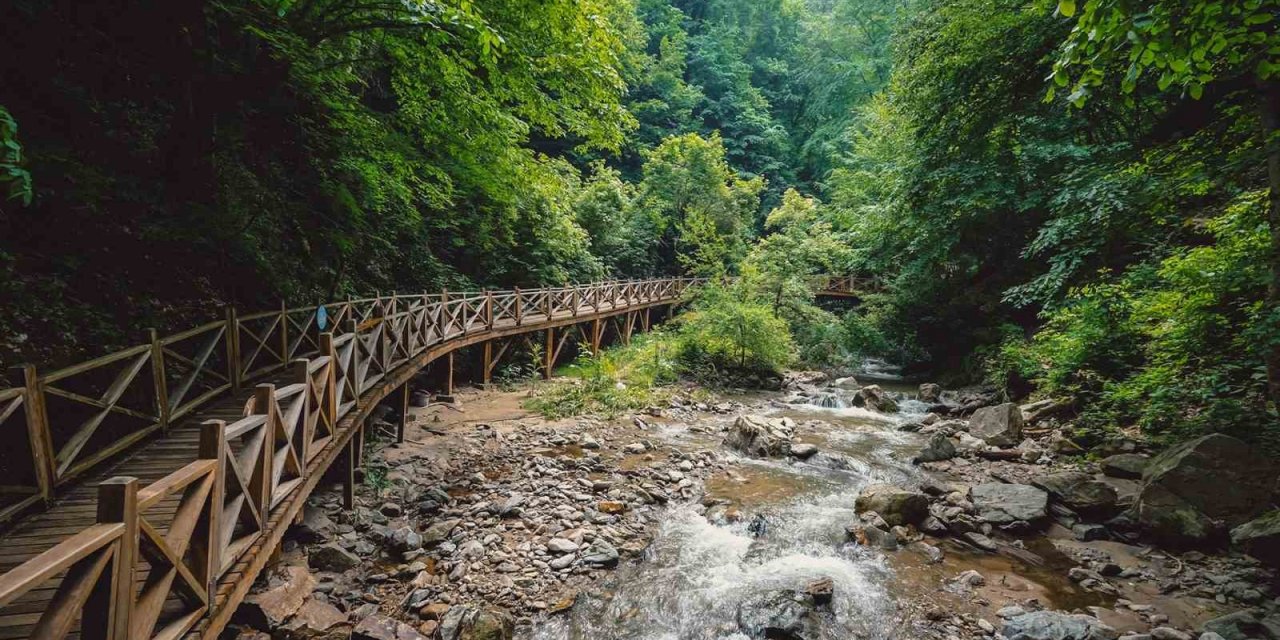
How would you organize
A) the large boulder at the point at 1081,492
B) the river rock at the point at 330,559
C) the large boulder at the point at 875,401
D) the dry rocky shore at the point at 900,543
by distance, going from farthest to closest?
the large boulder at the point at 875,401
the large boulder at the point at 1081,492
the river rock at the point at 330,559
the dry rocky shore at the point at 900,543

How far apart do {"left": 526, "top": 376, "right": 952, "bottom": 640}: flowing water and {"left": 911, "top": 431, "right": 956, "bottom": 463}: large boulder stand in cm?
28

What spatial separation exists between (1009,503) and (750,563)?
3.32 meters

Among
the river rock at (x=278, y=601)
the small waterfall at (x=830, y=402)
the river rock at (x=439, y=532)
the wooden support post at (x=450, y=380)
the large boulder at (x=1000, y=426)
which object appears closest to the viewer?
the river rock at (x=278, y=601)

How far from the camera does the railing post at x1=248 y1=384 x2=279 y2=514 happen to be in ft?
9.69

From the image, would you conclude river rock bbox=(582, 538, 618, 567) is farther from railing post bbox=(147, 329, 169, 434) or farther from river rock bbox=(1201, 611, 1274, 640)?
river rock bbox=(1201, 611, 1274, 640)

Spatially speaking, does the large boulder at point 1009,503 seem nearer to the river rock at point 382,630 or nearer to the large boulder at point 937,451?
the large boulder at point 937,451

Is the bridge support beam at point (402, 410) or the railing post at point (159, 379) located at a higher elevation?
the railing post at point (159, 379)

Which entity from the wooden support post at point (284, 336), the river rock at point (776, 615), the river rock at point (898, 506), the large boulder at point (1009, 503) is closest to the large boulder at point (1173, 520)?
the large boulder at point (1009, 503)

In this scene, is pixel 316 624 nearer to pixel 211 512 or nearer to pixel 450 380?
pixel 211 512

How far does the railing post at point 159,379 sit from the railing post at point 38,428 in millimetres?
1002

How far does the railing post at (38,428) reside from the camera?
9.30ft

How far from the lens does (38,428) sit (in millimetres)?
2908

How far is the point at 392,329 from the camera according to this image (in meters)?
7.10

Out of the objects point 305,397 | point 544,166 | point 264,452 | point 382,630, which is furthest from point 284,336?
point 544,166
